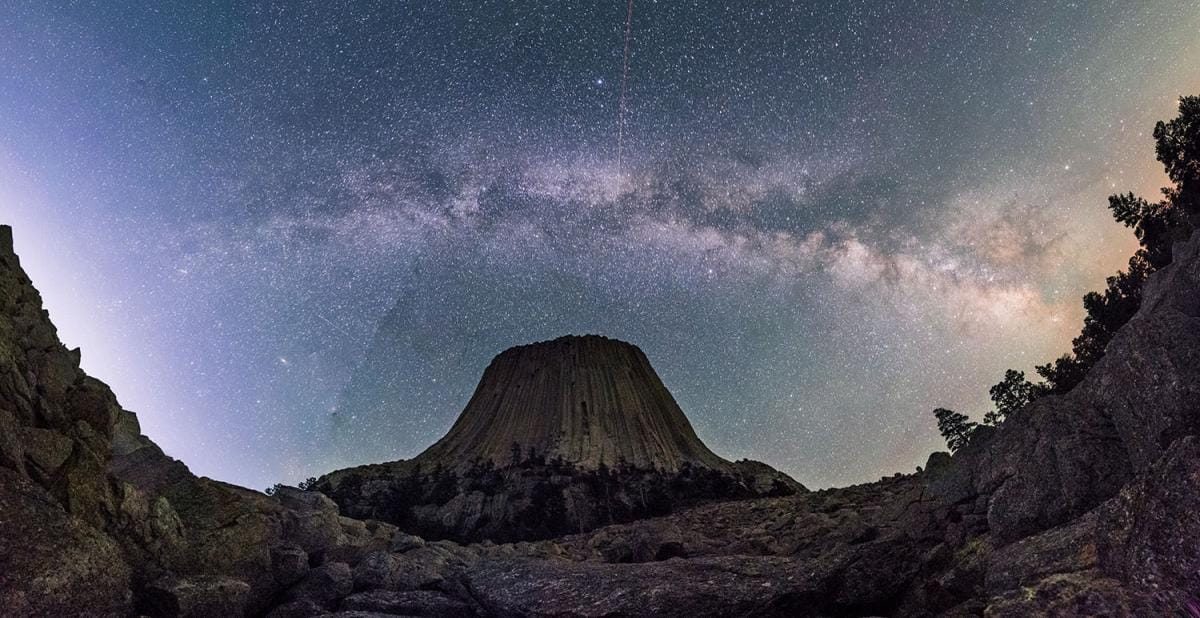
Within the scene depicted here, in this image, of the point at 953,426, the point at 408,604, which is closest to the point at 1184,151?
the point at 953,426

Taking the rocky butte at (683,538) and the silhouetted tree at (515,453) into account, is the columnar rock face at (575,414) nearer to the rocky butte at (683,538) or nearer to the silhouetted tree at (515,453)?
the silhouetted tree at (515,453)

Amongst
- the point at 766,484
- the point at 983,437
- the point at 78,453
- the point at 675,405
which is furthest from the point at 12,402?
the point at 675,405

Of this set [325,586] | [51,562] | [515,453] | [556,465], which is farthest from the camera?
[515,453]

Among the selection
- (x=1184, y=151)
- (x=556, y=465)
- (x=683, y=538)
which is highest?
(x=1184, y=151)

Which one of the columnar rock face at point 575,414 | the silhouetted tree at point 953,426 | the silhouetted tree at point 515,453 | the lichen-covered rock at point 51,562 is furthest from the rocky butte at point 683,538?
the columnar rock face at point 575,414

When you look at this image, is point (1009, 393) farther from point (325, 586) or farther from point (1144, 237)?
point (325, 586)

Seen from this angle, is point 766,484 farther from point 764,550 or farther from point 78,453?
point 78,453

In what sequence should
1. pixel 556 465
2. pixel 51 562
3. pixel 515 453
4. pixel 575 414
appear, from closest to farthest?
pixel 51 562 → pixel 556 465 → pixel 515 453 → pixel 575 414
